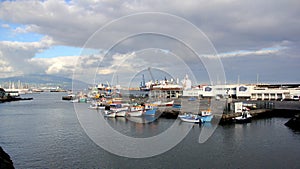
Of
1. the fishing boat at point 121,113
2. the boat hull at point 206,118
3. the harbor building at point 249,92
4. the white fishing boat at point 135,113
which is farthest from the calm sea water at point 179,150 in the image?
the harbor building at point 249,92

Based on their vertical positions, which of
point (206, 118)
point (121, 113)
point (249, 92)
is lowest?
point (121, 113)

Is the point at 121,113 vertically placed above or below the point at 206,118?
below

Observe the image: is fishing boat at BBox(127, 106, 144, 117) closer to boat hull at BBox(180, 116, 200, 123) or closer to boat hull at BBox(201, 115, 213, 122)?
boat hull at BBox(180, 116, 200, 123)

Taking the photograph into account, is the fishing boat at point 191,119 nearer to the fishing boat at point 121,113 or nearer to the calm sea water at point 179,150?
the calm sea water at point 179,150

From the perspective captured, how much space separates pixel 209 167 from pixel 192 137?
10.5 feet

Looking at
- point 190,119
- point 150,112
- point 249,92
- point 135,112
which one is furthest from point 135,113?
point 249,92

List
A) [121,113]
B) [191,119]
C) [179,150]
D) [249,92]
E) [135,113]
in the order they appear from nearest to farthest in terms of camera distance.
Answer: [179,150] < [191,119] < [135,113] < [121,113] < [249,92]

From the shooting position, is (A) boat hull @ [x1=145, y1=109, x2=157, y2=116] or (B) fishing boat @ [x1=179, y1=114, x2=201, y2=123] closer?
(B) fishing boat @ [x1=179, y1=114, x2=201, y2=123]

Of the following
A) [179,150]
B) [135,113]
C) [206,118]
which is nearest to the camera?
[179,150]

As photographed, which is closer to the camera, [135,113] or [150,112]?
[135,113]

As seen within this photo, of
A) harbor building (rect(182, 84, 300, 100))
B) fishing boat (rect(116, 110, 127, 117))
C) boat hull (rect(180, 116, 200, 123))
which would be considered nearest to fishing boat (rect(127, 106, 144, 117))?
fishing boat (rect(116, 110, 127, 117))

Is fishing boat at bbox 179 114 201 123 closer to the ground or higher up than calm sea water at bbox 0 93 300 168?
higher up

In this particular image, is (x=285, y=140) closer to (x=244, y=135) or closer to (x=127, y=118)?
(x=244, y=135)

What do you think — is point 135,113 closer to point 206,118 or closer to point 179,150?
point 206,118
